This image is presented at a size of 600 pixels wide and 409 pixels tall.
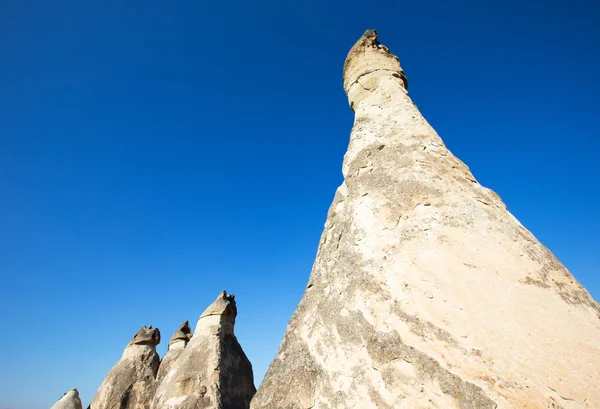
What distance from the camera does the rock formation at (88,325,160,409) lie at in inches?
349

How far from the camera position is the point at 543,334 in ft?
8.94

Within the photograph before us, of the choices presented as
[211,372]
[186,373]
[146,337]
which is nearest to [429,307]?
[211,372]

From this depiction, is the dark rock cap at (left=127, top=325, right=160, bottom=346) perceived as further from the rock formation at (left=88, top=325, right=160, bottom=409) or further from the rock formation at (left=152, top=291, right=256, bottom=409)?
the rock formation at (left=152, top=291, right=256, bottom=409)

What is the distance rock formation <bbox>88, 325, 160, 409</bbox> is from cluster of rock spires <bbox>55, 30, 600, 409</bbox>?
7.47m

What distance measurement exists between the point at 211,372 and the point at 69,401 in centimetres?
496

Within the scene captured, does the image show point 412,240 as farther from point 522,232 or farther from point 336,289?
point 522,232

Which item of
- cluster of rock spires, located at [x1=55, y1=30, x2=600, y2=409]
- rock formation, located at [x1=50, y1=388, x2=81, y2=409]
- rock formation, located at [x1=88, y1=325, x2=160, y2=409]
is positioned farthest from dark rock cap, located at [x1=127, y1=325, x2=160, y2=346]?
cluster of rock spires, located at [x1=55, y1=30, x2=600, y2=409]

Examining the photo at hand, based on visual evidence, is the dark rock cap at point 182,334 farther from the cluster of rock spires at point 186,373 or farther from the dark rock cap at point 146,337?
the dark rock cap at point 146,337

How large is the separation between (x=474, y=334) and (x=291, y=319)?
2120 mm

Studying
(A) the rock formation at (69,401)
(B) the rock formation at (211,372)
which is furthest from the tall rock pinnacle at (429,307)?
(A) the rock formation at (69,401)

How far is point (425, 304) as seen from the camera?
Answer: 3070mm

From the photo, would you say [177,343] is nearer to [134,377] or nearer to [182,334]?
[182,334]

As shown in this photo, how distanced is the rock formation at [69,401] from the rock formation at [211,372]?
3.30 m

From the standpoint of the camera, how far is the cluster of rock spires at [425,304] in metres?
2.62
